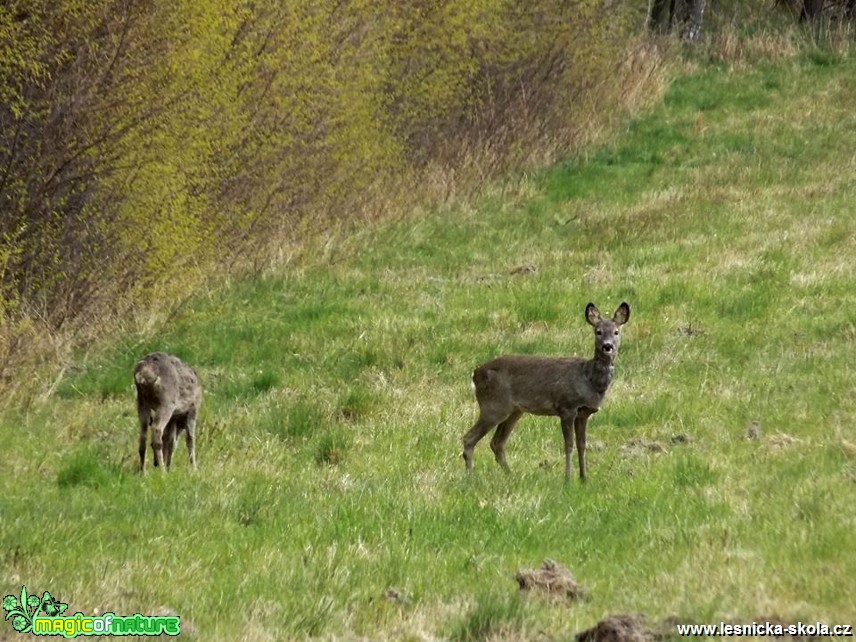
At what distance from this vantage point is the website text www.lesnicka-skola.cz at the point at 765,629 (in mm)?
5520

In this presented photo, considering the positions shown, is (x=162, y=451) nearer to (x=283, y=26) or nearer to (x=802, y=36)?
(x=283, y=26)

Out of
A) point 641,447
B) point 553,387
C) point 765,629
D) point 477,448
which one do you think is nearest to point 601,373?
point 553,387

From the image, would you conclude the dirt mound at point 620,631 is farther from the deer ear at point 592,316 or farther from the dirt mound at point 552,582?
the deer ear at point 592,316

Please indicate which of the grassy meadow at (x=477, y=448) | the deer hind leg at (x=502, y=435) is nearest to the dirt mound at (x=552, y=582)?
the grassy meadow at (x=477, y=448)

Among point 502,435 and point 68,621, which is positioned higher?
point 68,621

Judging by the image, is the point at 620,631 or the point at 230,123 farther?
the point at 230,123

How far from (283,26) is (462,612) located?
11.5 metres

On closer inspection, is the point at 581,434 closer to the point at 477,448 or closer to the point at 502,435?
the point at 502,435

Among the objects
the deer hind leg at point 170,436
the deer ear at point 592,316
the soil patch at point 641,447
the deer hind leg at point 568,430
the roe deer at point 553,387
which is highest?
the deer ear at point 592,316

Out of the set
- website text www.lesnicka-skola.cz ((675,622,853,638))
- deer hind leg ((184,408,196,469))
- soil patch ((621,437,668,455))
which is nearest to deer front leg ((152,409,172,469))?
deer hind leg ((184,408,196,469))

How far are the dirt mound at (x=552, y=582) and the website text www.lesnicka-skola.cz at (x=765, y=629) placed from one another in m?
0.81

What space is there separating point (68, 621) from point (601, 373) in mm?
4720

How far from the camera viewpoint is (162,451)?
383 inches

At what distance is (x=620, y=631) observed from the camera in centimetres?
548
